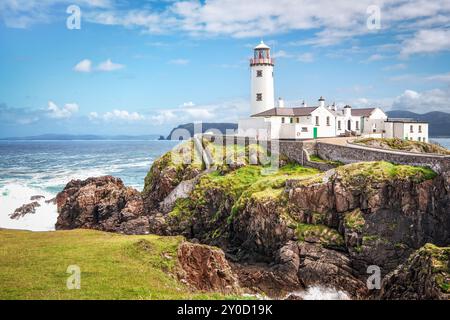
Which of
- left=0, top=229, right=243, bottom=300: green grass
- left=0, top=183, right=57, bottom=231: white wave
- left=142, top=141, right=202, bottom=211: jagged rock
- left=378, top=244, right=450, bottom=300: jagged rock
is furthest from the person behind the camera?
left=0, top=183, right=57, bottom=231: white wave

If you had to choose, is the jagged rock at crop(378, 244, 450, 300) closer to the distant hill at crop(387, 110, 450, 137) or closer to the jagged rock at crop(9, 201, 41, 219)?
the jagged rock at crop(9, 201, 41, 219)

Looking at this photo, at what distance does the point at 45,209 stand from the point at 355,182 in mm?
40529

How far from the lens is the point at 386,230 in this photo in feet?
107

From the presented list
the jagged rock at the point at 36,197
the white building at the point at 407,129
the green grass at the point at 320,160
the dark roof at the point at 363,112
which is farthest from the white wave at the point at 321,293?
the jagged rock at the point at 36,197

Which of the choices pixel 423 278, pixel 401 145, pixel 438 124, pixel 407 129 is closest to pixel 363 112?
pixel 407 129

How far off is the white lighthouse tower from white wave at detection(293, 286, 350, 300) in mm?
35339

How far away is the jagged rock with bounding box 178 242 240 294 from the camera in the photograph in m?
23.1

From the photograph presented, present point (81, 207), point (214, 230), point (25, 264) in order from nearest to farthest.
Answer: point (25, 264)
point (214, 230)
point (81, 207)

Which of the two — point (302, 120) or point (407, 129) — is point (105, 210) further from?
point (407, 129)

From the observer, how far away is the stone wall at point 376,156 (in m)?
34.5

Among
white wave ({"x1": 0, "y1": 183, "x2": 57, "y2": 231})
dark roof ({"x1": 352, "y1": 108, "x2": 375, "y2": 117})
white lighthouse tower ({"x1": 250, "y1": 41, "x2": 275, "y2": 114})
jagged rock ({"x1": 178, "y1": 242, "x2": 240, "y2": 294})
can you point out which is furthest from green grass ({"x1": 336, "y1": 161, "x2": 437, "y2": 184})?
white wave ({"x1": 0, "y1": 183, "x2": 57, "y2": 231})

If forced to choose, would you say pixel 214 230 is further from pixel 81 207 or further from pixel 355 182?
pixel 81 207

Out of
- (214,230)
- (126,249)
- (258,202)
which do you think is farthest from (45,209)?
(126,249)

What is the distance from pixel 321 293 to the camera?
93.8 feet
